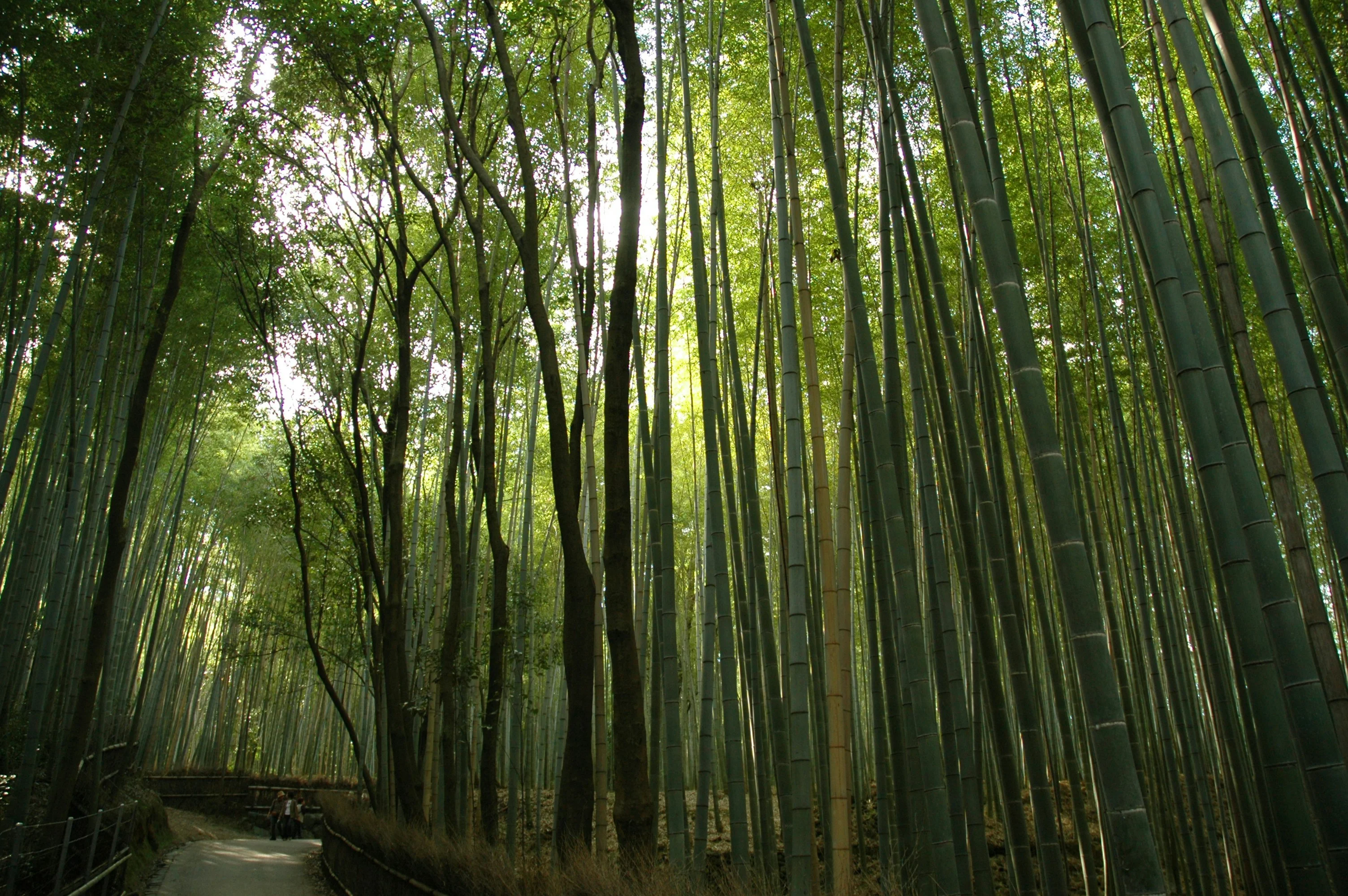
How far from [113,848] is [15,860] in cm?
229

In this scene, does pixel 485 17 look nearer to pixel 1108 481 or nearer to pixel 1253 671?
pixel 1253 671

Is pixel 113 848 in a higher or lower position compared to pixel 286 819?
higher

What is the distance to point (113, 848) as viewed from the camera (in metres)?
5.67

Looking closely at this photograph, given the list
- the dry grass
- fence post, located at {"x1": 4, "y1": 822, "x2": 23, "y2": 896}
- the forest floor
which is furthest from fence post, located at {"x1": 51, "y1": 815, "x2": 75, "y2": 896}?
→ the forest floor

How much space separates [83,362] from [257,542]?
28.2 feet

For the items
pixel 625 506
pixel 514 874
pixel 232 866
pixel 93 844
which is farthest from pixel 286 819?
pixel 625 506

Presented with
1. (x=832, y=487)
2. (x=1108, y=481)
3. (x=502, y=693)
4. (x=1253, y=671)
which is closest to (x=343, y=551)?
(x=502, y=693)

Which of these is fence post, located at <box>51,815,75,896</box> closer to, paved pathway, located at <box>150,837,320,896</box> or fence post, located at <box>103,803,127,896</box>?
fence post, located at <box>103,803,127,896</box>

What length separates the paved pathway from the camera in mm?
6438

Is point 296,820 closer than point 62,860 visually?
No

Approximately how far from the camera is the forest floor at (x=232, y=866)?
650cm

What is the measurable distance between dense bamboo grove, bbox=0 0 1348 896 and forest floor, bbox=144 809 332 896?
1157 mm

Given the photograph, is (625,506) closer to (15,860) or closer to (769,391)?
(769,391)

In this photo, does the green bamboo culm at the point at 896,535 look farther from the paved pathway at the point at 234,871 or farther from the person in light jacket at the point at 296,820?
the person in light jacket at the point at 296,820
